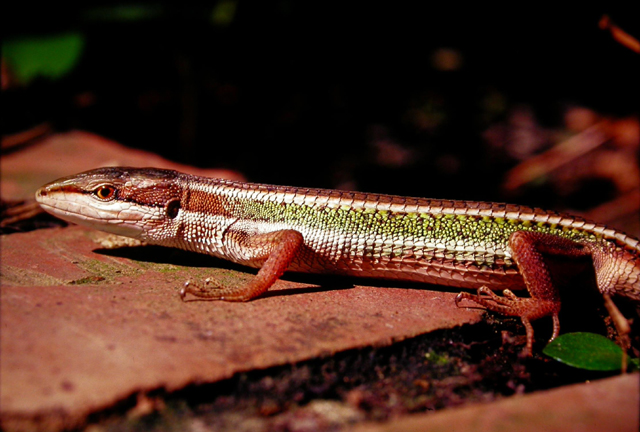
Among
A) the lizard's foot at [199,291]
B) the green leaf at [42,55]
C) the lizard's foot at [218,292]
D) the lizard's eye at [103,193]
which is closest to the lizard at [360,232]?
the lizard's eye at [103,193]

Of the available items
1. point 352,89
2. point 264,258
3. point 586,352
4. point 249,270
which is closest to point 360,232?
point 264,258

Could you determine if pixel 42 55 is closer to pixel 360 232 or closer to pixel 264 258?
pixel 264 258

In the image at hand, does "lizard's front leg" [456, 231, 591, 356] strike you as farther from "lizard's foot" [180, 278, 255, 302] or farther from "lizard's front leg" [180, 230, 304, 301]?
"lizard's foot" [180, 278, 255, 302]

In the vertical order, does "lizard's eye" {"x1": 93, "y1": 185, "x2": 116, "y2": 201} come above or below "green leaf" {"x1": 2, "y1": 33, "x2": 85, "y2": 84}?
below

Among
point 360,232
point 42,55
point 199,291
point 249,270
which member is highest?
point 42,55

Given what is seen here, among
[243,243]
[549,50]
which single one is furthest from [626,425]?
[549,50]

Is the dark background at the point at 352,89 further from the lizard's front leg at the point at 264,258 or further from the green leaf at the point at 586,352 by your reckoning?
the green leaf at the point at 586,352

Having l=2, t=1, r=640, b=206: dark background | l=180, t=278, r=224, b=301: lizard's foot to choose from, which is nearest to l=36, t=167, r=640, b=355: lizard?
l=180, t=278, r=224, b=301: lizard's foot
